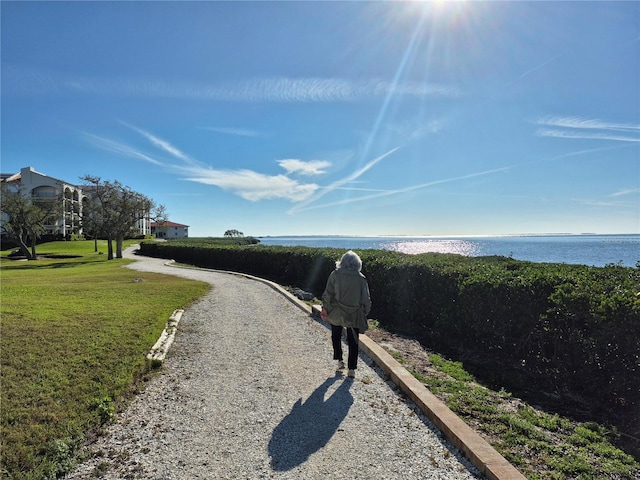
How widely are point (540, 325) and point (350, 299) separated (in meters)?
2.51

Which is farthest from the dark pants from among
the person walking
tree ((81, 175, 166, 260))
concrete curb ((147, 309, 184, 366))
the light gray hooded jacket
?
tree ((81, 175, 166, 260))

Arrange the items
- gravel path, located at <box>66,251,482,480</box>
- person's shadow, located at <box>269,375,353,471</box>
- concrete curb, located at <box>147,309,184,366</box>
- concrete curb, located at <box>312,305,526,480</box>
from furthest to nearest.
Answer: concrete curb, located at <box>147,309,184,366</box>, person's shadow, located at <box>269,375,353,471</box>, gravel path, located at <box>66,251,482,480</box>, concrete curb, located at <box>312,305,526,480</box>

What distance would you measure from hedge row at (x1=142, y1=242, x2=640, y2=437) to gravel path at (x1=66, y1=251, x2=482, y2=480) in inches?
76.8

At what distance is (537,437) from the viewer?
3.34 meters

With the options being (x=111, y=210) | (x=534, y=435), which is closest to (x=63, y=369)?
(x=534, y=435)

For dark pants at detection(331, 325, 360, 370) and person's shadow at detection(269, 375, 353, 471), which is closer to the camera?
person's shadow at detection(269, 375, 353, 471)

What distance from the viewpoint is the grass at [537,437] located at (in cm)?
287

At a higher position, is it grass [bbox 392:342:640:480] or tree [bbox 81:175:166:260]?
tree [bbox 81:175:166:260]

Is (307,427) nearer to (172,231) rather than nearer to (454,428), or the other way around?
(454,428)

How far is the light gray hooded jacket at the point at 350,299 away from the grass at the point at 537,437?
1.14 m

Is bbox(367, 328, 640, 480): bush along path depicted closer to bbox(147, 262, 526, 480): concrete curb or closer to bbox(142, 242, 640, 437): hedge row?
bbox(147, 262, 526, 480): concrete curb

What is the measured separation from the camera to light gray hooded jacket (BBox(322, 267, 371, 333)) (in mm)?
4977

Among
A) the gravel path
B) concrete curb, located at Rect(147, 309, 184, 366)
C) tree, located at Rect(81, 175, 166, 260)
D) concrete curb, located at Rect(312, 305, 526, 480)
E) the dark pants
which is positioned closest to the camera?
concrete curb, located at Rect(312, 305, 526, 480)

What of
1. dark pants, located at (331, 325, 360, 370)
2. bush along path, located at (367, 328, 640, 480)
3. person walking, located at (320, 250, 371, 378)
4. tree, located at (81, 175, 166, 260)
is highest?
tree, located at (81, 175, 166, 260)
